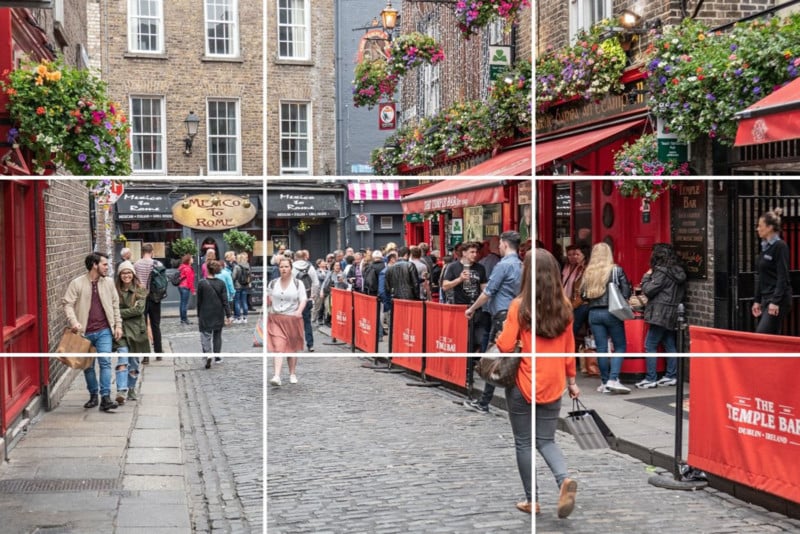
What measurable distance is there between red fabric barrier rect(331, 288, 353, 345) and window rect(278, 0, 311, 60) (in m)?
9.64

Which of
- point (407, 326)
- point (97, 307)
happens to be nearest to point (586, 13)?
point (407, 326)

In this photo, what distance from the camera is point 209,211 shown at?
617 centimetres

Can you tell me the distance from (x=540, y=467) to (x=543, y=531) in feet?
5.45

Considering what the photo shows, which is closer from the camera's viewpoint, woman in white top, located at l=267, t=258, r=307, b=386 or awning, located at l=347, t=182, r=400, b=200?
awning, located at l=347, t=182, r=400, b=200

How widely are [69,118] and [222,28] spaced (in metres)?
1.61

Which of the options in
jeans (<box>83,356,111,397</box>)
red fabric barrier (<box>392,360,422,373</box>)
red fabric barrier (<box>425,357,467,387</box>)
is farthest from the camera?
red fabric barrier (<box>392,360,422,373</box>)

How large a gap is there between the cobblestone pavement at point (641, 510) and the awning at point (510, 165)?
4088 mm

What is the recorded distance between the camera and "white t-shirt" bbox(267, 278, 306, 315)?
1088cm

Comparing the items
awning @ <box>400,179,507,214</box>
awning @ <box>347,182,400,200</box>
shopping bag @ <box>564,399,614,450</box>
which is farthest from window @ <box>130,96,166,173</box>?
awning @ <box>400,179,507,214</box>

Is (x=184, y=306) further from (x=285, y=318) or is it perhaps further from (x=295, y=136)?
(x=295, y=136)

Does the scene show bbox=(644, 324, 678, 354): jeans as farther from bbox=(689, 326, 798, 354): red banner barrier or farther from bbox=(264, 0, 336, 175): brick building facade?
bbox=(264, 0, 336, 175): brick building facade

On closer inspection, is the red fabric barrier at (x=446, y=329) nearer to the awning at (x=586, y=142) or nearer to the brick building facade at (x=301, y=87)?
the awning at (x=586, y=142)

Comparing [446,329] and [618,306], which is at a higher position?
[618,306]

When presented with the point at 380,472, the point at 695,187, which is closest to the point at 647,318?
the point at 695,187
